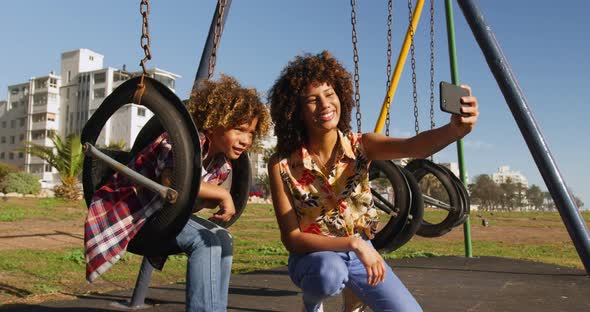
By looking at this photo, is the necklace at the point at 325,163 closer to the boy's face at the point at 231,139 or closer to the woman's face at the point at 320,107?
the woman's face at the point at 320,107

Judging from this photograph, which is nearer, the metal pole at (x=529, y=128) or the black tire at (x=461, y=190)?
the metal pole at (x=529, y=128)

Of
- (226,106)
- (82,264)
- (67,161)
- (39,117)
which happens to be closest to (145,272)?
(226,106)

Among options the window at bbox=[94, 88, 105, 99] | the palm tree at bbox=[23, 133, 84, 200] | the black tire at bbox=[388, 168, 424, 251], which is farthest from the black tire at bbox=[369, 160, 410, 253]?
the window at bbox=[94, 88, 105, 99]

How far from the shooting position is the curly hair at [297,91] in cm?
235

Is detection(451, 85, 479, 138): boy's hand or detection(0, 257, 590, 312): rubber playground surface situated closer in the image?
detection(451, 85, 479, 138): boy's hand

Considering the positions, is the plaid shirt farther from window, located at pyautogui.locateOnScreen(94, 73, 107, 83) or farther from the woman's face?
window, located at pyautogui.locateOnScreen(94, 73, 107, 83)

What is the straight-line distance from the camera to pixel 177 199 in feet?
6.86

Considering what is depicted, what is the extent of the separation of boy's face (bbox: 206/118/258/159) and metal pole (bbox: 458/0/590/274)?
5.04 feet

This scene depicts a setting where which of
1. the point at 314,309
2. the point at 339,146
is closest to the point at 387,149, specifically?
the point at 339,146

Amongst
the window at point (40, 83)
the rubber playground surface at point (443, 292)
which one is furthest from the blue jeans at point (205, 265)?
the window at point (40, 83)

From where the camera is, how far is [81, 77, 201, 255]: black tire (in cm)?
209

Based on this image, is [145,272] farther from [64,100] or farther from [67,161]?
[64,100]

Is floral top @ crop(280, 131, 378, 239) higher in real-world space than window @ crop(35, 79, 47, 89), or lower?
lower

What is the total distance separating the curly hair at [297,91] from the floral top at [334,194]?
77 millimetres
